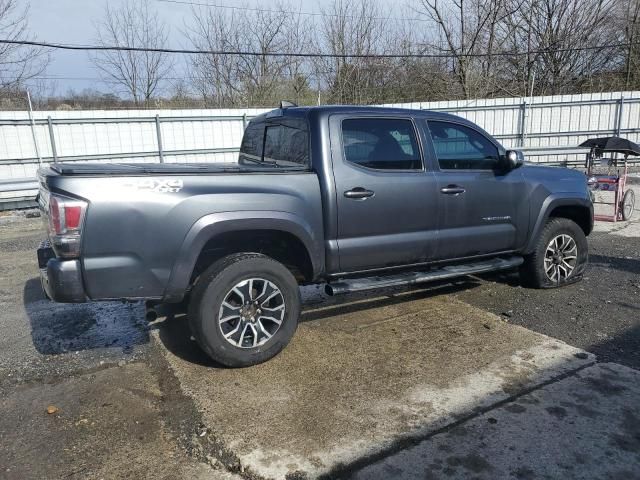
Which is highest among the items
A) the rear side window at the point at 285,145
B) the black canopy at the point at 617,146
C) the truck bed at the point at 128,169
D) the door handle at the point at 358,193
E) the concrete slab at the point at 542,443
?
the rear side window at the point at 285,145

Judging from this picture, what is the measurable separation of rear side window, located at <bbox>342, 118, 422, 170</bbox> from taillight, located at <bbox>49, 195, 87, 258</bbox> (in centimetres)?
205

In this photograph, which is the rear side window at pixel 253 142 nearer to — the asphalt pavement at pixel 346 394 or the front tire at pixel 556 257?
the asphalt pavement at pixel 346 394

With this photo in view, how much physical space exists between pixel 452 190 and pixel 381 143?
0.80m

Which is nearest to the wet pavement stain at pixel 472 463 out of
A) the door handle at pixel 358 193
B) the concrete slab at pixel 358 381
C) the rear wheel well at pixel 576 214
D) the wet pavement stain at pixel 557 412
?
the concrete slab at pixel 358 381

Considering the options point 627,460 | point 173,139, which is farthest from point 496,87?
point 627,460

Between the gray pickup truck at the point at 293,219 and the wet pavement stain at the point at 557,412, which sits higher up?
the gray pickup truck at the point at 293,219

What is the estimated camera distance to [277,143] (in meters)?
4.59

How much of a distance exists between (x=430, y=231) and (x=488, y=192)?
800 mm

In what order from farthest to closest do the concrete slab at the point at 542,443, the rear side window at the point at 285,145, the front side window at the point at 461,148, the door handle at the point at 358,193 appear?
1. the front side window at the point at 461,148
2. the rear side window at the point at 285,145
3. the door handle at the point at 358,193
4. the concrete slab at the point at 542,443

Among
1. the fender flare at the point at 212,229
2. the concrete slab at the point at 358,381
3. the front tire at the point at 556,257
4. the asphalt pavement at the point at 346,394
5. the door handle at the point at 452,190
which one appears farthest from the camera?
the front tire at the point at 556,257

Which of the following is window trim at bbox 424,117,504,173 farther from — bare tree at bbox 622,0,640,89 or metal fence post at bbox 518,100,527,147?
bare tree at bbox 622,0,640,89

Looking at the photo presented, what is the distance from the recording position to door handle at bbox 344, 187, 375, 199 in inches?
159

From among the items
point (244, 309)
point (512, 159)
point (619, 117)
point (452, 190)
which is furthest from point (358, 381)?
point (619, 117)

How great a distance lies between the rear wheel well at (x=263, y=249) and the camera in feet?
12.5
